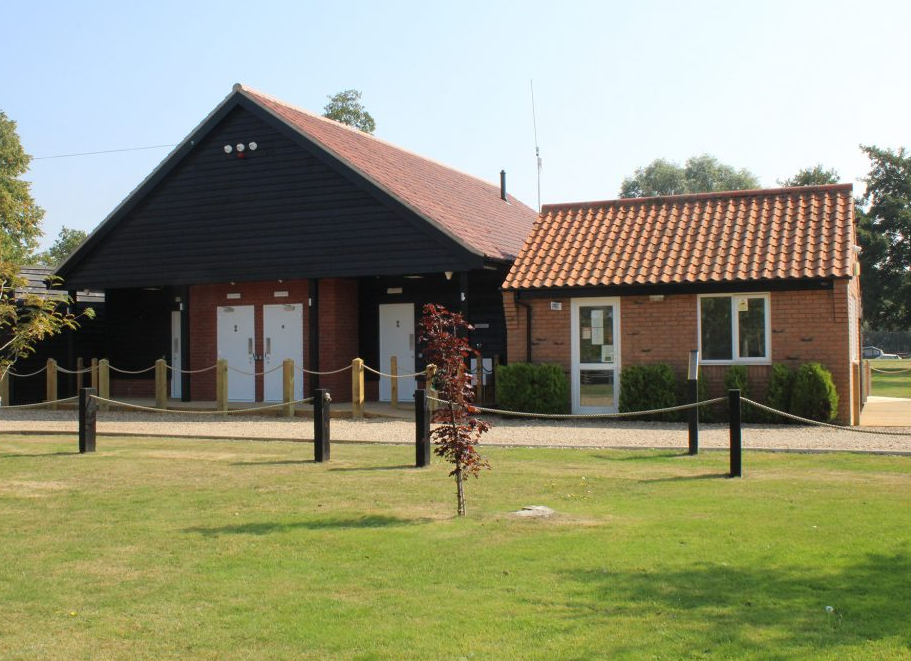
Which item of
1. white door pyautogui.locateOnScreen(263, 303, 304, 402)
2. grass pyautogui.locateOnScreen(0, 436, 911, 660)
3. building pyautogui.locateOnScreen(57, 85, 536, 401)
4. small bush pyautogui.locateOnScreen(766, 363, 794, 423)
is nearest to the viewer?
grass pyautogui.locateOnScreen(0, 436, 911, 660)

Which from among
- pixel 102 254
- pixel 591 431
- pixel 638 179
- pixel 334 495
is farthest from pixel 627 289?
pixel 638 179

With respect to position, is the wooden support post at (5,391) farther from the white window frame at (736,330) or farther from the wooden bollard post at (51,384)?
the white window frame at (736,330)

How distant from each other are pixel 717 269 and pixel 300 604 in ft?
46.3

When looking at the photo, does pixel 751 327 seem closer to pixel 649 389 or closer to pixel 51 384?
pixel 649 389

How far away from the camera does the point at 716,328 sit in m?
19.3

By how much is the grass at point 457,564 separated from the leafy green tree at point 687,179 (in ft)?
223

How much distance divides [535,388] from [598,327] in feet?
5.75

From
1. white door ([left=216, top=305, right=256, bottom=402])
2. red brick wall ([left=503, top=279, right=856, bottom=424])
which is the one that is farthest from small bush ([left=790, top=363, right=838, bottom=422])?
white door ([left=216, top=305, right=256, bottom=402])

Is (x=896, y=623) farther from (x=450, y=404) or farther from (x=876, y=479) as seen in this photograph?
(x=876, y=479)

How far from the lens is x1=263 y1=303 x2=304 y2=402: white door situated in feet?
80.1

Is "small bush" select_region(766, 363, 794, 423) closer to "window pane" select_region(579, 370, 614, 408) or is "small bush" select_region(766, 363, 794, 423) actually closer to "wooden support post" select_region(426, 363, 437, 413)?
"window pane" select_region(579, 370, 614, 408)

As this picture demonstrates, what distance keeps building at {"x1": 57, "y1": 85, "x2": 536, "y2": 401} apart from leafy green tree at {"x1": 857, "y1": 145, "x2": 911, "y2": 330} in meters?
31.0

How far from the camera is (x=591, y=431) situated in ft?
57.3

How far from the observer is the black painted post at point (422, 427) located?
12547 mm
